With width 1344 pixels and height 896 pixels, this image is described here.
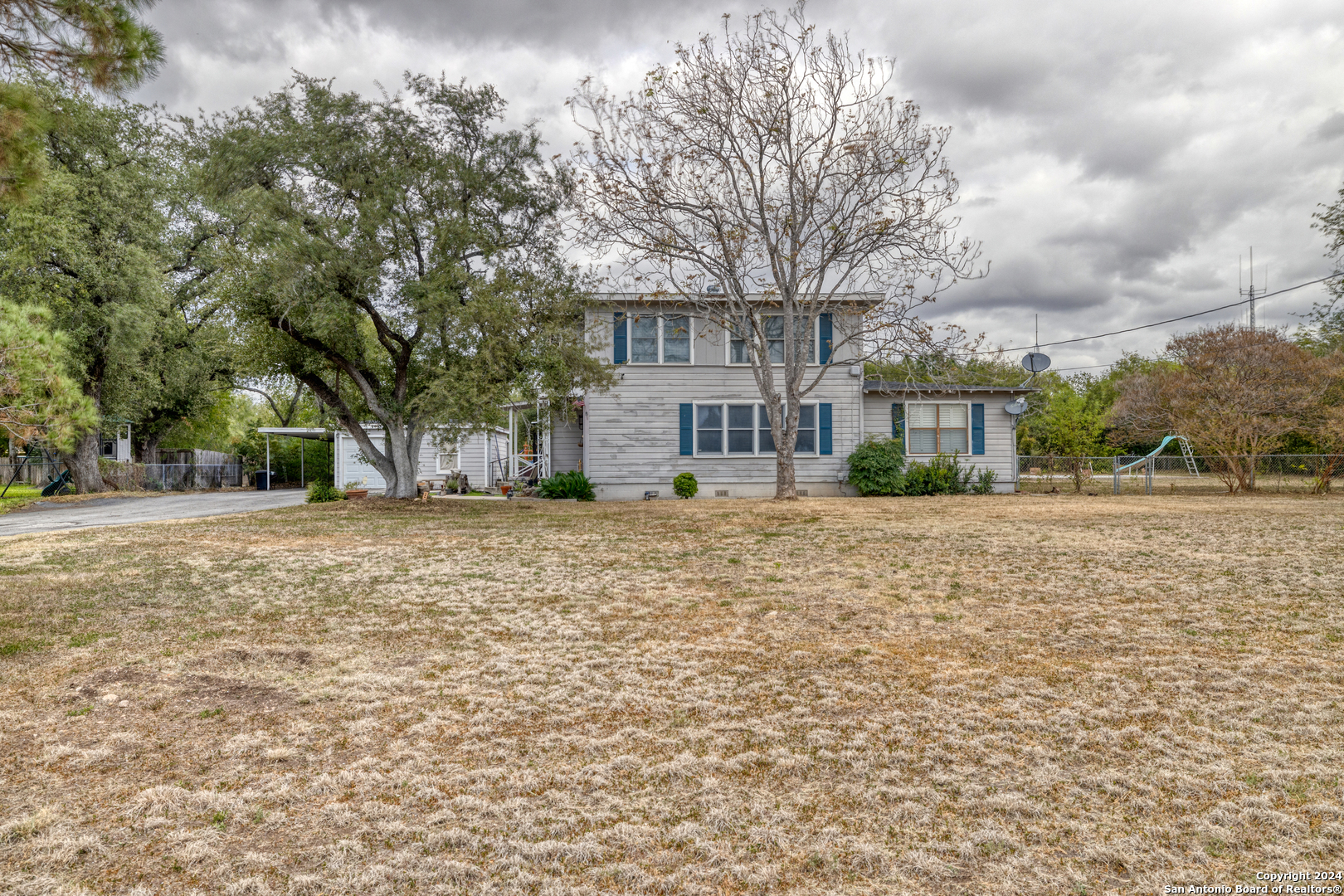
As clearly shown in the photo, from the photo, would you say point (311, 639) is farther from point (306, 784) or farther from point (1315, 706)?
point (1315, 706)

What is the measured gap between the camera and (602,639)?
4.82 meters

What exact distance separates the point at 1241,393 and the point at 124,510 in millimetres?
27650

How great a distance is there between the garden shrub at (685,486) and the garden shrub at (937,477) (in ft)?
17.9

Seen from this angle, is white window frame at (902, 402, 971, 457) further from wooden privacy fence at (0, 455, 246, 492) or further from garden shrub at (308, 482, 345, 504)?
wooden privacy fence at (0, 455, 246, 492)

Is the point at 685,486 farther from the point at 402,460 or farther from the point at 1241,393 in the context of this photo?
the point at 1241,393

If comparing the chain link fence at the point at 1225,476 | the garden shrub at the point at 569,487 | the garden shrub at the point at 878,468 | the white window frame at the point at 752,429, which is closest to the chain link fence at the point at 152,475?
the garden shrub at the point at 569,487

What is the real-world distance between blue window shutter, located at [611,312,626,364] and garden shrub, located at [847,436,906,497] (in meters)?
6.50

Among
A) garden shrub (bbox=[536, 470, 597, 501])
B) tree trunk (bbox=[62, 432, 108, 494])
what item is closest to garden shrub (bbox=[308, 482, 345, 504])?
garden shrub (bbox=[536, 470, 597, 501])

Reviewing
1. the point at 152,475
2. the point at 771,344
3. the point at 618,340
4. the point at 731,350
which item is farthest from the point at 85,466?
the point at 771,344

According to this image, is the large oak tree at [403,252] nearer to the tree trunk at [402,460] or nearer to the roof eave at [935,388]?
the tree trunk at [402,460]

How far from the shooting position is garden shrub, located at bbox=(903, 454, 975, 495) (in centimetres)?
1873

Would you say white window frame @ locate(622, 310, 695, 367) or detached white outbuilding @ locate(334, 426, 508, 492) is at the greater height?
white window frame @ locate(622, 310, 695, 367)

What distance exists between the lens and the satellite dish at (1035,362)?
750 inches

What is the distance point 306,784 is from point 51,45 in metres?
4.93
